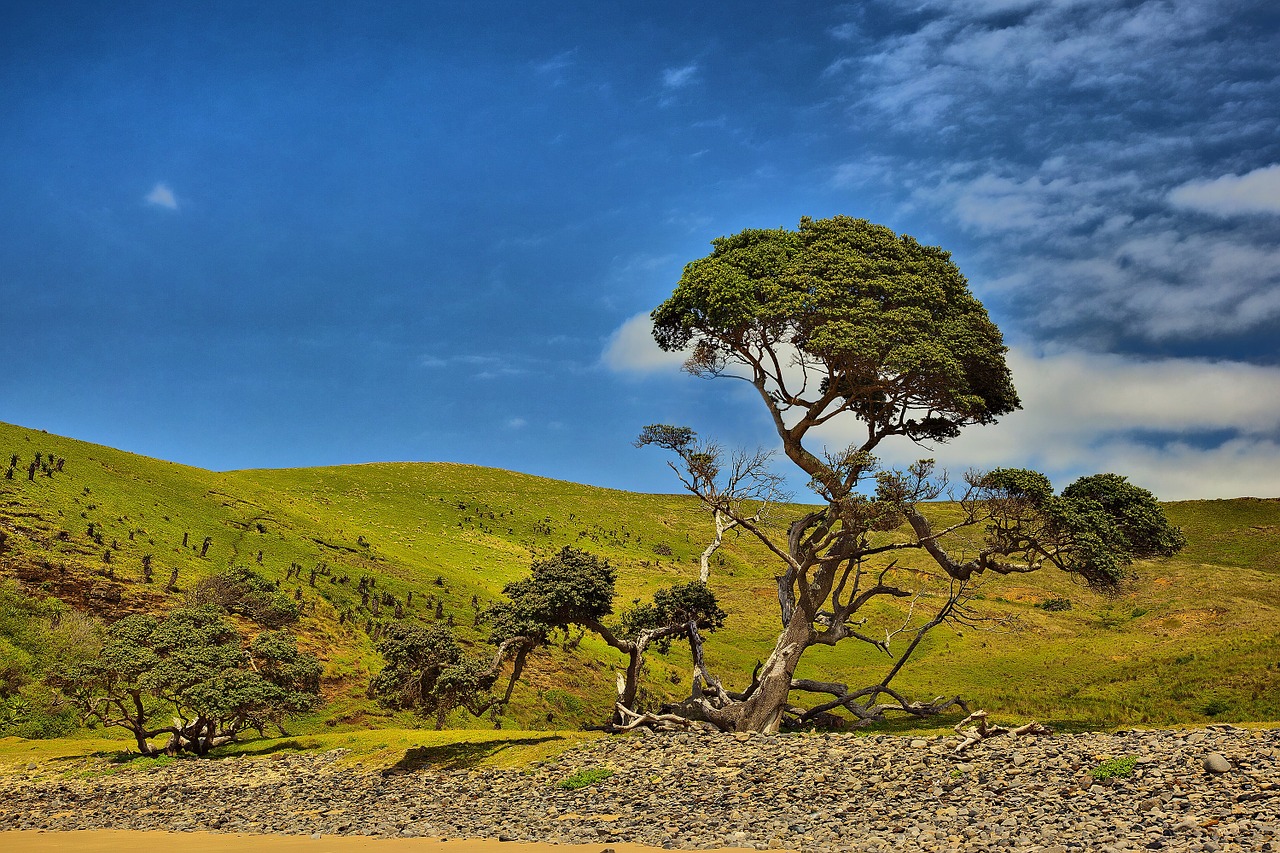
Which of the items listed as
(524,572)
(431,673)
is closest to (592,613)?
(431,673)

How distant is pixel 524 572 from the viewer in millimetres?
91562

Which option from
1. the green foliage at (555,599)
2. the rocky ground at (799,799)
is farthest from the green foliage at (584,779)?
the green foliage at (555,599)

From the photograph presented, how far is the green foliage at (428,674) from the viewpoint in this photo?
2422 centimetres

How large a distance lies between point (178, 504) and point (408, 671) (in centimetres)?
5956

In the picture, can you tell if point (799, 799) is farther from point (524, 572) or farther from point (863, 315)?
point (524, 572)

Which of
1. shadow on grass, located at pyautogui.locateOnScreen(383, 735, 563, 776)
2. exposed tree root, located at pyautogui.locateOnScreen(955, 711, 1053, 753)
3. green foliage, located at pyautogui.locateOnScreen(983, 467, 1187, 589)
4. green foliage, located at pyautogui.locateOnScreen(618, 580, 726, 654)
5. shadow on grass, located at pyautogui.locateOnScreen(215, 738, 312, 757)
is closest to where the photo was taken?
exposed tree root, located at pyautogui.locateOnScreen(955, 711, 1053, 753)

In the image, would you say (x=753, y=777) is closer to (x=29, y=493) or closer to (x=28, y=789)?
(x=28, y=789)

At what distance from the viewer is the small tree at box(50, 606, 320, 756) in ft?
95.0

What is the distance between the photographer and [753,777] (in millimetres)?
16469

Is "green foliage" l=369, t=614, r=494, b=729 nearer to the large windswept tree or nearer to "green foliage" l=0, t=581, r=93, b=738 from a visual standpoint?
the large windswept tree

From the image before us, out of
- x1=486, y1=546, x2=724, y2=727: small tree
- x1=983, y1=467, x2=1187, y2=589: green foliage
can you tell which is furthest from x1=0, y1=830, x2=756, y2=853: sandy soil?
x1=983, y1=467, x2=1187, y2=589: green foliage

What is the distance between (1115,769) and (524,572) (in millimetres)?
81771

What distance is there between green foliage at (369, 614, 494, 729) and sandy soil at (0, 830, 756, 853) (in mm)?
8855

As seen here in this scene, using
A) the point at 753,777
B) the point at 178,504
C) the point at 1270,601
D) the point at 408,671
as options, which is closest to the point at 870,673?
the point at 1270,601
